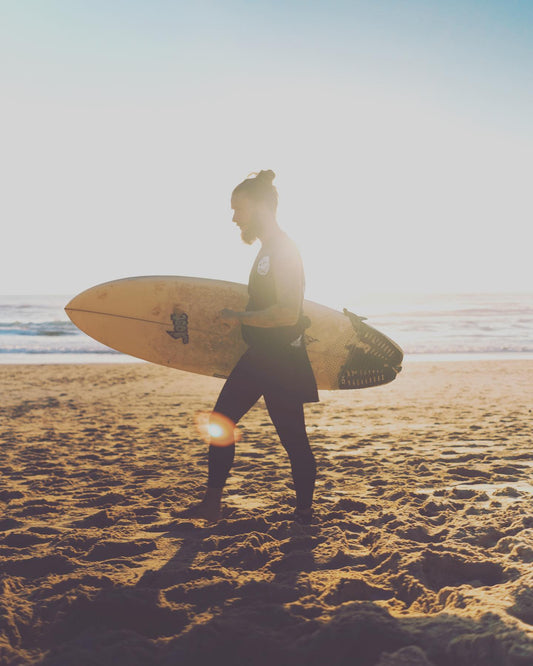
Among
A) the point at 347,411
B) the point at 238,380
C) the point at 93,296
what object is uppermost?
the point at 93,296

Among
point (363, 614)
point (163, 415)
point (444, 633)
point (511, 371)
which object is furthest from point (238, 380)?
point (511, 371)

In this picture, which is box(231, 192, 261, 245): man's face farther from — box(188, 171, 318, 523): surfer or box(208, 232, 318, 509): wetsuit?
box(208, 232, 318, 509): wetsuit

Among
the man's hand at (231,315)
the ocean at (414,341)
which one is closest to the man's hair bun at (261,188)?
the man's hand at (231,315)

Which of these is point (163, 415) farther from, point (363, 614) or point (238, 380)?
point (363, 614)

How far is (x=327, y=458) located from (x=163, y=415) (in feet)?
9.11

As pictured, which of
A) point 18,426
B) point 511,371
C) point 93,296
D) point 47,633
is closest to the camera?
point 47,633

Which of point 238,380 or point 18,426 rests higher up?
point 238,380

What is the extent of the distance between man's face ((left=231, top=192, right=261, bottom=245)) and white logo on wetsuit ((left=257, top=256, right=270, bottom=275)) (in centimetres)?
17

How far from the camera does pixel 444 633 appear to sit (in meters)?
1.77

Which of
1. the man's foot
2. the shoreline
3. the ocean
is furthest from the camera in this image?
the ocean

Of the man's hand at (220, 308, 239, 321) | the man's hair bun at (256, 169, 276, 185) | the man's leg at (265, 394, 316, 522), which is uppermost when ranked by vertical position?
the man's hair bun at (256, 169, 276, 185)

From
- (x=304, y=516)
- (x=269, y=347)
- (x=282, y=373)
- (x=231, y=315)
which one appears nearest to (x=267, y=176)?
(x=231, y=315)

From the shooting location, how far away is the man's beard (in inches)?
111

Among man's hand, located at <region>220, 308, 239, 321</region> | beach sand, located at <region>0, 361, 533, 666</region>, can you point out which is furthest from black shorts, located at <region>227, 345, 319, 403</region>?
beach sand, located at <region>0, 361, 533, 666</region>
